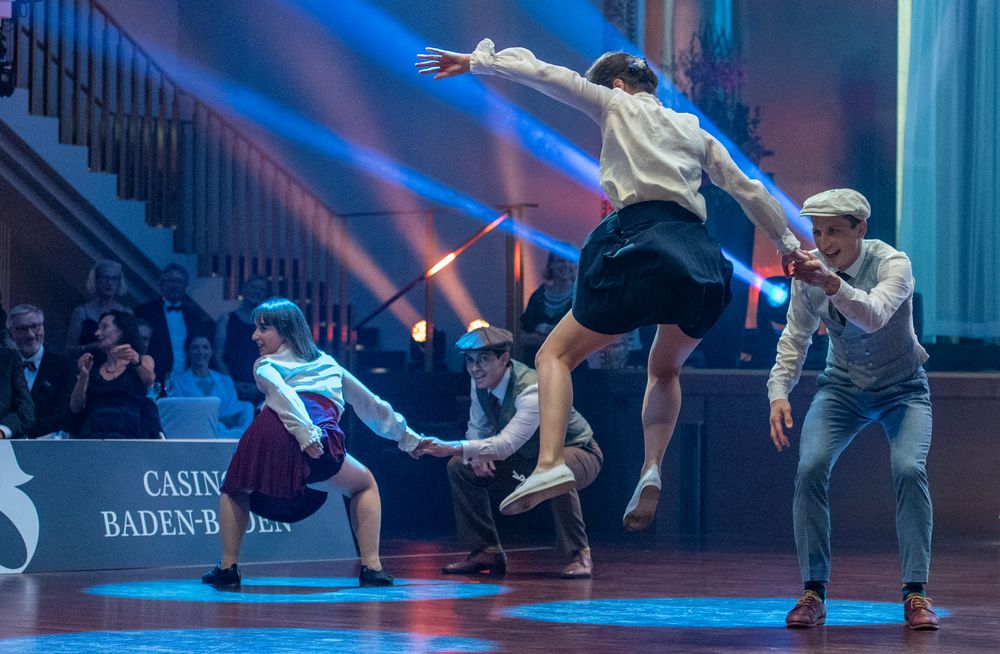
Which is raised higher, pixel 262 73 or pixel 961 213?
pixel 262 73

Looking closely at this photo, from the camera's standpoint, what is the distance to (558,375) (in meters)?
3.85

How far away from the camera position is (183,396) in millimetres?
8477

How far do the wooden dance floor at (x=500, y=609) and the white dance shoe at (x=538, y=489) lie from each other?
1.18 ft

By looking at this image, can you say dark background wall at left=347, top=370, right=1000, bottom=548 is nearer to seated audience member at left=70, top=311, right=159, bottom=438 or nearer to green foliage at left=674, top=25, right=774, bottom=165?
green foliage at left=674, top=25, right=774, bottom=165

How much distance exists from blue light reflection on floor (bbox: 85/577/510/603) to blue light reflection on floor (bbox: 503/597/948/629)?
53 cm

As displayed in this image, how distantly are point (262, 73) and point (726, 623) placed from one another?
346 inches

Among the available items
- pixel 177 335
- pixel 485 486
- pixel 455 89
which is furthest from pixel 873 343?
pixel 455 89

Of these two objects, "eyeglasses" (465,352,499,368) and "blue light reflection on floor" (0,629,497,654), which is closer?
"blue light reflection on floor" (0,629,497,654)

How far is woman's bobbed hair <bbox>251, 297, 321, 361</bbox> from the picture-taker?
543cm

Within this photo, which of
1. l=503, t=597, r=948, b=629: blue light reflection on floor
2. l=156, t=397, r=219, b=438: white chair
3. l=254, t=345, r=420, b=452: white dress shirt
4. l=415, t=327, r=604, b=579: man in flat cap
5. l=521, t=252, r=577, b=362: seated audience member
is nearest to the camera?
l=503, t=597, r=948, b=629: blue light reflection on floor

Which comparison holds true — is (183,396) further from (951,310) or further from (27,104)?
(951,310)

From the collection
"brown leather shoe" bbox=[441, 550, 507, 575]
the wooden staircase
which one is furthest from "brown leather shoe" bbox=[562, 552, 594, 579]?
the wooden staircase

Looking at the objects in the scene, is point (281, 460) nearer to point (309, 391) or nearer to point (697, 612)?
point (309, 391)

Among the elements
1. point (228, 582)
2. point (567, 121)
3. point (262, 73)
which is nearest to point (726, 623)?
point (228, 582)
